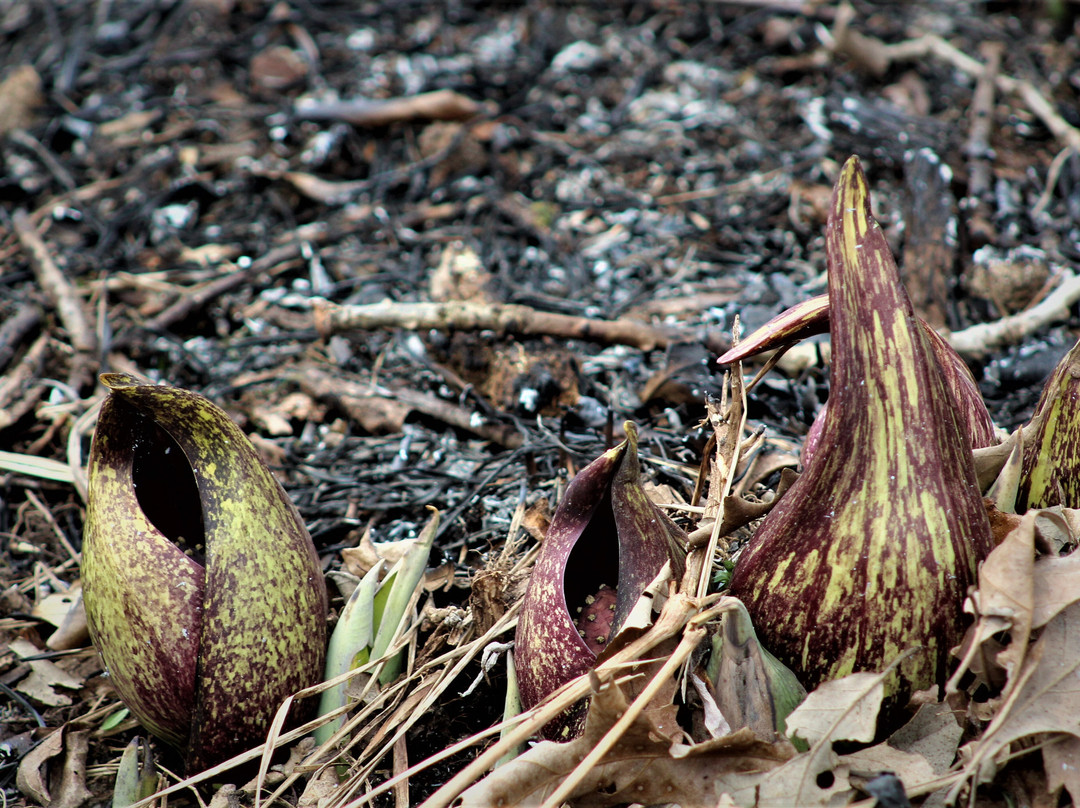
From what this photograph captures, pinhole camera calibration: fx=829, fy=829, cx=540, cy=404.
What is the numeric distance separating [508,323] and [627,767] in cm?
141

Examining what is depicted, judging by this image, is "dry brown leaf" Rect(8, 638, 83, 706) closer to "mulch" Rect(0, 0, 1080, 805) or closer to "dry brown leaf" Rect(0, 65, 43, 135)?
"mulch" Rect(0, 0, 1080, 805)

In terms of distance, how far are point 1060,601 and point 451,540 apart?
126cm

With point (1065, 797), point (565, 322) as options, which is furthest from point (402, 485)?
point (1065, 797)

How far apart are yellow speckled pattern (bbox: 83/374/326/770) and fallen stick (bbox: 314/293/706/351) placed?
1.01 metres

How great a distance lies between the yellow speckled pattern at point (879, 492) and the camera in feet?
3.36

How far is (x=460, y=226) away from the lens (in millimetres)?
3697

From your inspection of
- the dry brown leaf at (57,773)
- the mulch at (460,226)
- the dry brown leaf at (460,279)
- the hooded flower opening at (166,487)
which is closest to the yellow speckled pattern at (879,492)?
the mulch at (460,226)

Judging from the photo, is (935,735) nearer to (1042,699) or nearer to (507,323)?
(1042,699)

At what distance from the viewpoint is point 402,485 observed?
7.09 ft

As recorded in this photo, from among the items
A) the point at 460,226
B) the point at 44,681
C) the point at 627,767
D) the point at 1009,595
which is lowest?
the point at 44,681

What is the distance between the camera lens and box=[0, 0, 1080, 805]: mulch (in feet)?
7.28

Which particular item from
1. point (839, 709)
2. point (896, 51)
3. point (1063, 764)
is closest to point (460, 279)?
point (839, 709)

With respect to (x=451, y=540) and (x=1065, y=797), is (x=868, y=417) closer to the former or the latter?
(x=1065, y=797)

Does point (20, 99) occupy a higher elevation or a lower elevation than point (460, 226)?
higher
